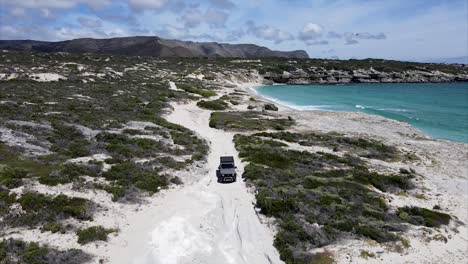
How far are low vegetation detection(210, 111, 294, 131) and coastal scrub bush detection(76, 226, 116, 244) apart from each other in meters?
28.8

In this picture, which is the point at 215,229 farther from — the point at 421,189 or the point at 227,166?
the point at 421,189

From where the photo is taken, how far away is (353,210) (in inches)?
894

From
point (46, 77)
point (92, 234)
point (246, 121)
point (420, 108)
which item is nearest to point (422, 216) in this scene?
point (92, 234)

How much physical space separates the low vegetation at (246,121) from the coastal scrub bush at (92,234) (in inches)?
1135

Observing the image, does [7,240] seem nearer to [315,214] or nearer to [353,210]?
[315,214]

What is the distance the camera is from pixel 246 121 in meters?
51.6

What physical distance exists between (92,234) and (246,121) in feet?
117

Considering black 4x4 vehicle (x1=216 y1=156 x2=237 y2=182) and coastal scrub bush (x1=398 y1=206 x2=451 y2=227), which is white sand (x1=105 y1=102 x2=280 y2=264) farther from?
coastal scrub bush (x1=398 y1=206 x2=451 y2=227)

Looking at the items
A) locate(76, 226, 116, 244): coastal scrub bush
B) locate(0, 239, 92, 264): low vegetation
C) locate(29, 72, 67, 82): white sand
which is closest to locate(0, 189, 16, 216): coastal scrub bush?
locate(0, 239, 92, 264): low vegetation

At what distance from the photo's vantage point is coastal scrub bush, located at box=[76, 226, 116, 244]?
17312mm

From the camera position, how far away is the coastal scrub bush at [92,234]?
17312 mm

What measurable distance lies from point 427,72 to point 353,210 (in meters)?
172

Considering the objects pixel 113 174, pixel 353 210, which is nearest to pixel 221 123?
pixel 113 174

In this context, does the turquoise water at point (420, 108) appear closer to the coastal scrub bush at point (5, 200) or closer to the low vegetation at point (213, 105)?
the low vegetation at point (213, 105)
